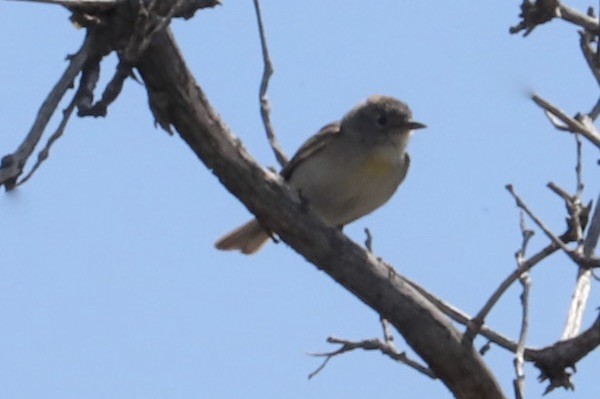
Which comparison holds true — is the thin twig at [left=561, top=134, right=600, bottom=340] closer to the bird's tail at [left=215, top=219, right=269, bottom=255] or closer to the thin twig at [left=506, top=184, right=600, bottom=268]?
the thin twig at [left=506, top=184, right=600, bottom=268]

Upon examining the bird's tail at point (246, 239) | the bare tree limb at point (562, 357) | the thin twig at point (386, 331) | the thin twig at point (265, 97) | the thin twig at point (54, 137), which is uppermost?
the bird's tail at point (246, 239)

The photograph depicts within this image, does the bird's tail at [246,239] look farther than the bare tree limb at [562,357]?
Yes

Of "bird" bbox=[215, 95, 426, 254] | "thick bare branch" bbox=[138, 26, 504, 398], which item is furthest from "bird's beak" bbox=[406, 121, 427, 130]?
"thick bare branch" bbox=[138, 26, 504, 398]

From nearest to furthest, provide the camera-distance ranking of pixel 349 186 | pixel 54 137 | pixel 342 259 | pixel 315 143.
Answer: pixel 54 137 < pixel 342 259 < pixel 349 186 < pixel 315 143

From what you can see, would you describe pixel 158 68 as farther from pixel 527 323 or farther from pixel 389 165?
pixel 389 165

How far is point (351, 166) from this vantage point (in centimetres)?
812

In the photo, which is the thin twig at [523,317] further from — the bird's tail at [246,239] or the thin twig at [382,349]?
the bird's tail at [246,239]

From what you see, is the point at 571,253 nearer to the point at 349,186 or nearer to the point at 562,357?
the point at 562,357

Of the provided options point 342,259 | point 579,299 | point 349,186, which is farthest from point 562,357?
point 349,186

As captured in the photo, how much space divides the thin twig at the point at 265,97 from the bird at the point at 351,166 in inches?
34.4

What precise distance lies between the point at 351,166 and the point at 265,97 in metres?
1.95

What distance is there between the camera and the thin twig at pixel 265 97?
598 centimetres

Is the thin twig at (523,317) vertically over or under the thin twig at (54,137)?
under

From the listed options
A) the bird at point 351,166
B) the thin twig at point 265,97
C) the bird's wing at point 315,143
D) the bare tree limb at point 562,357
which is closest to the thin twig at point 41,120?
the thin twig at point 265,97
